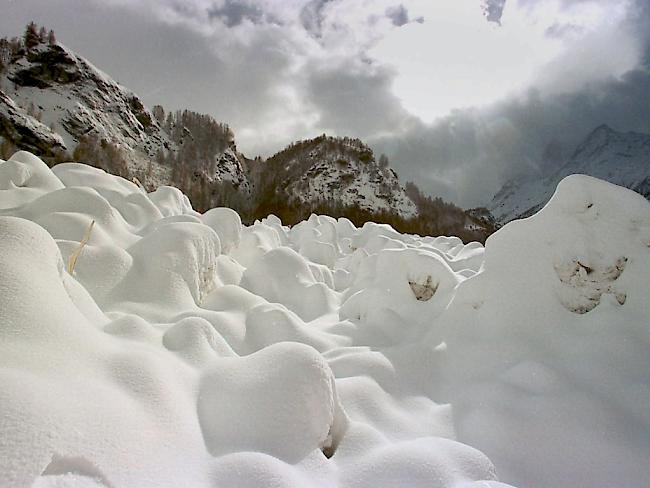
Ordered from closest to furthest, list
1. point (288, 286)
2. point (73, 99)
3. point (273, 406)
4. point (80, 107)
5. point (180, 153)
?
point (273, 406) → point (288, 286) → point (80, 107) → point (73, 99) → point (180, 153)

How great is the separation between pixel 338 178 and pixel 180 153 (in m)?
22.2

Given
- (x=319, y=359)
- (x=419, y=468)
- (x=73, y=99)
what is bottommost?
(x=419, y=468)

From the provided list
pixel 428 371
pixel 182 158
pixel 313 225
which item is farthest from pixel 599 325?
pixel 182 158

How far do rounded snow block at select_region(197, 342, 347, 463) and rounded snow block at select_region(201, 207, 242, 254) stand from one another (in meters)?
4.13

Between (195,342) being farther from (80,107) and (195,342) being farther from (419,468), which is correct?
(80,107)

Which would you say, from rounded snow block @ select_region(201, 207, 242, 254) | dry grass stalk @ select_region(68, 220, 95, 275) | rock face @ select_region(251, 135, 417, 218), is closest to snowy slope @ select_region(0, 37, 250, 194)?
rock face @ select_region(251, 135, 417, 218)

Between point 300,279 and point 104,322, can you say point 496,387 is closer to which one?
point 104,322

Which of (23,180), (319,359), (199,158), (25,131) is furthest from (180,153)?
(319,359)

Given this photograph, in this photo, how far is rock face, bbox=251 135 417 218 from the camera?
5547 centimetres

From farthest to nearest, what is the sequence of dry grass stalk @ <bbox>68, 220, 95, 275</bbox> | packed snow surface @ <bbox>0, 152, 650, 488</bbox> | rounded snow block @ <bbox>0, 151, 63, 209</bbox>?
rounded snow block @ <bbox>0, 151, 63, 209</bbox>, dry grass stalk @ <bbox>68, 220, 95, 275</bbox>, packed snow surface @ <bbox>0, 152, 650, 488</bbox>

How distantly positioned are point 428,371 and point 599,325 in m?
1.35

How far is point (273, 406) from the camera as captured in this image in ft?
6.19

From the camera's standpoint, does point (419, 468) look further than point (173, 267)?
No

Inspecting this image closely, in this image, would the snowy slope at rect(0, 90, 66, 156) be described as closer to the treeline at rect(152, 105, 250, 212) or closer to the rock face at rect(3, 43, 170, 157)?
the rock face at rect(3, 43, 170, 157)
